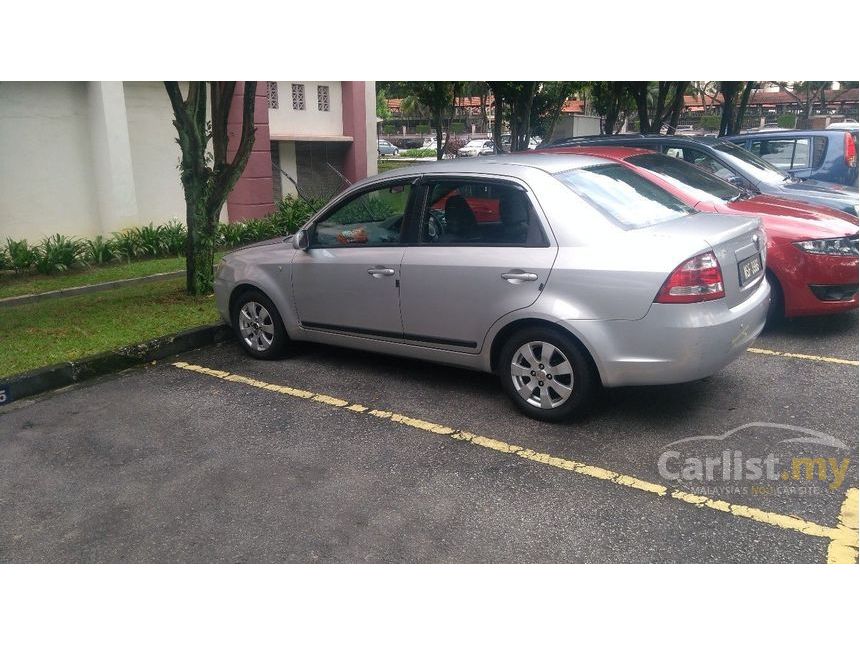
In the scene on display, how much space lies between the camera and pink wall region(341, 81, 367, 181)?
17938 mm

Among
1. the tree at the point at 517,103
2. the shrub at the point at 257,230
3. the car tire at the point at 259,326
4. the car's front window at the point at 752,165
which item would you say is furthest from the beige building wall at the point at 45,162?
the car's front window at the point at 752,165

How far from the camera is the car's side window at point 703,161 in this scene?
7.82 metres

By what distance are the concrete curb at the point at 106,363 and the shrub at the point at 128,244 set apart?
5.21 meters

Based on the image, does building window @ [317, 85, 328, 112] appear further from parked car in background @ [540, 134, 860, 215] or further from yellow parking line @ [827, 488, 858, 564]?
yellow parking line @ [827, 488, 858, 564]

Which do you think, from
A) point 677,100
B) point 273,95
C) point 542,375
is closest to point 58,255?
point 273,95

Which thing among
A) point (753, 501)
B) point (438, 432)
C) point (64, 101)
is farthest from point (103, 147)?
point (753, 501)

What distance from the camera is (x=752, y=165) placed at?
8023 millimetres

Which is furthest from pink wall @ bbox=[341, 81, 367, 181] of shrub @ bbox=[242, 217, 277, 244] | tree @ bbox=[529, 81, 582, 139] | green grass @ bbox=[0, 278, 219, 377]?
green grass @ bbox=[0, 278, 219, 377]

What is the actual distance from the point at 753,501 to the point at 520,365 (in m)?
1.60

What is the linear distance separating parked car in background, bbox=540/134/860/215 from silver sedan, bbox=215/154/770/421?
9.41 ft

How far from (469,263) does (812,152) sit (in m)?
7.33

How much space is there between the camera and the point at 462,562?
322cm

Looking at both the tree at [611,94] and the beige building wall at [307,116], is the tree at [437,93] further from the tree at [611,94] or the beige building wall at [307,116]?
the tree at [611,94]

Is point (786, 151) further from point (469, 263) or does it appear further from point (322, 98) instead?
point (322, 98)
